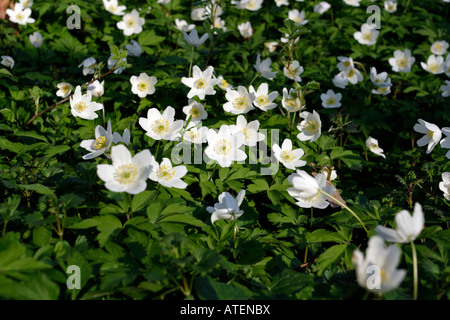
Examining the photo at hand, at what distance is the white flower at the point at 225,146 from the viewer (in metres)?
3.05

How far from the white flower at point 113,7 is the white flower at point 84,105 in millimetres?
2072

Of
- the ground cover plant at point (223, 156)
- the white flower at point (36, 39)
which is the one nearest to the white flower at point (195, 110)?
the ground cover plant at point (223, 156)

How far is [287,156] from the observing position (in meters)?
3.24

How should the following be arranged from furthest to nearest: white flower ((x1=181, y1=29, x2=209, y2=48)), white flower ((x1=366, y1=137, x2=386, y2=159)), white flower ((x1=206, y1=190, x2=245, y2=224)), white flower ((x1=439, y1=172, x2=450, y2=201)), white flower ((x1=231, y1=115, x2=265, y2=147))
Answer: white flower ((x1=181, y1=29, x2=209, y2=48)) < white flower ((x1=366, y1=137, x2=386, y2=159)) < white flower ((x1=231, y1=115, x2=265, y2=147)) < white flower ((x1=439, y1=172, x2=450, y2=201)) < white flower ((x1=206, y1=190, x2=245, y2=224))

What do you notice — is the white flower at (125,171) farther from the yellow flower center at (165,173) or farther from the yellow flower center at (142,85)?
the yellow flower center at (142,85)

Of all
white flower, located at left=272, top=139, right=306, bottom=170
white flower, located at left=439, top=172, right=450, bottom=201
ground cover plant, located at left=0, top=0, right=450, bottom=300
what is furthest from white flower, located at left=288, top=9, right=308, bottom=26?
white flower, located at left=439, top=172, right=450, bottom=201

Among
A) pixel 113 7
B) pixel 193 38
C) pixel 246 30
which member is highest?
pixel 113 7

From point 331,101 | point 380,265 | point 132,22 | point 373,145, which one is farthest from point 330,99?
point 380,265

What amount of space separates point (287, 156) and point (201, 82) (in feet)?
3.36

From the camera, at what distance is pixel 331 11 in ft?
18.0

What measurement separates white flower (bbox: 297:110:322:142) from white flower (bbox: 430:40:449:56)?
7.96 feet

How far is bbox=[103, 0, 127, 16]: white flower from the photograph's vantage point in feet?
16.4

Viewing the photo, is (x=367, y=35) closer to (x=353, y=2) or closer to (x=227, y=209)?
(x=353, y=2)

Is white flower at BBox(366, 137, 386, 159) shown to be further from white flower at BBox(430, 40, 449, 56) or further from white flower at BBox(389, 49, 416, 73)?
white flower at BBox(430, 40, 449, 56)
